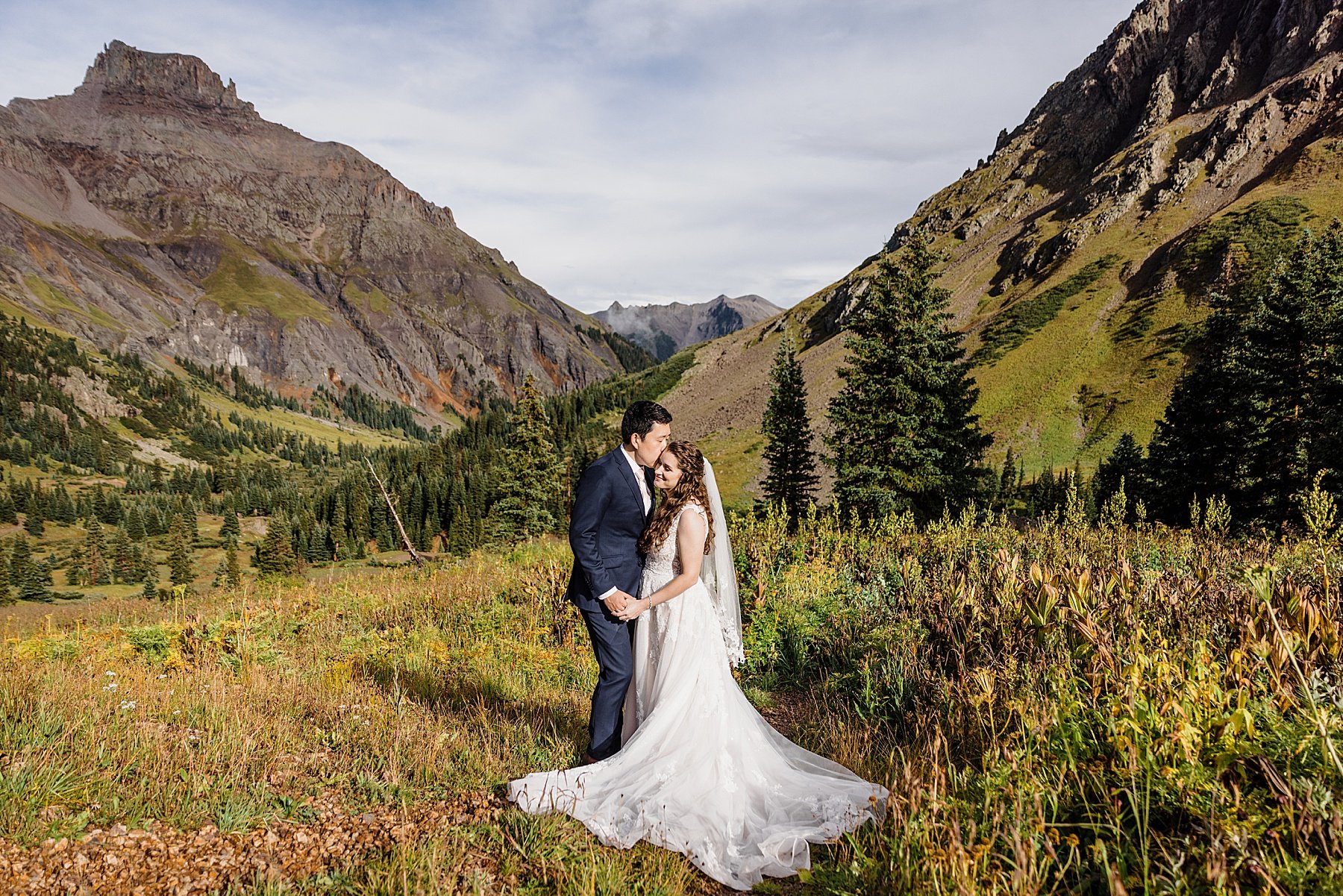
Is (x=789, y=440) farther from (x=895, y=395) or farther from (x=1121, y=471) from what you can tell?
(x=1121, y=471)

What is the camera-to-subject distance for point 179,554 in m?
95.9

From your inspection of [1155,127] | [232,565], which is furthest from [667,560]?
[1155,127]

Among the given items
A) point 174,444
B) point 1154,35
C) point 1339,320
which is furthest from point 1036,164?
point 174,444

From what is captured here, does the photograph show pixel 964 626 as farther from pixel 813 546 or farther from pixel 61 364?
pixel 61 364

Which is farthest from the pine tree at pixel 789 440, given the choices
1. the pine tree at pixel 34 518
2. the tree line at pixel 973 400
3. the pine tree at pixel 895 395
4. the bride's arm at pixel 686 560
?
the pine tree at pixel 34 518

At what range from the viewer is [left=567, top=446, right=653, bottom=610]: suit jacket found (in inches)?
175

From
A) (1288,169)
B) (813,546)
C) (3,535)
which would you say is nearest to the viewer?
(813,546)

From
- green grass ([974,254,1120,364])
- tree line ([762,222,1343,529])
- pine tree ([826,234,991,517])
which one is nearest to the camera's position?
pine tree ([826,234,991,517])

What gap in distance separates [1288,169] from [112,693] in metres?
108

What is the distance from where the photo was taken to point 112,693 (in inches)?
208

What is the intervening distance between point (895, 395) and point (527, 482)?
927 inches

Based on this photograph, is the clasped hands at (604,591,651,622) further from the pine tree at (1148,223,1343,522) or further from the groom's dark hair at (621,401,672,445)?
the pine tree at (1148,223,1343,522)

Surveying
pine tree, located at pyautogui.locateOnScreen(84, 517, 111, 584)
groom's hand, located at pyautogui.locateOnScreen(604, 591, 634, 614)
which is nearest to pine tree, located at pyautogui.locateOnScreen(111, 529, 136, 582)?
pine tree, located at pyautogui.locateOnScreen(84, 517, 111, 584)

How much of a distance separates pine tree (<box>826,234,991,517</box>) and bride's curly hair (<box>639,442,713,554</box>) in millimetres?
18867
